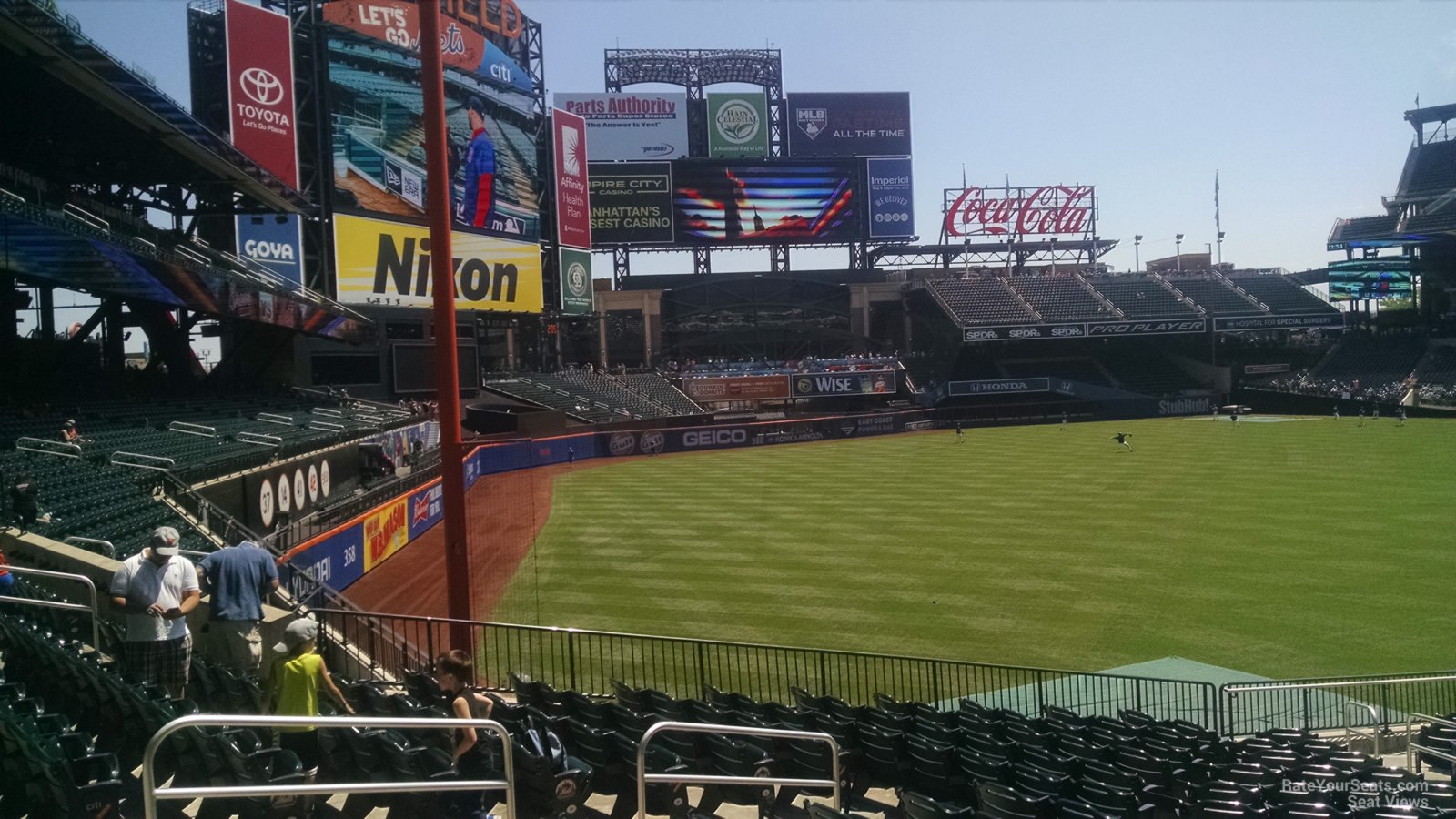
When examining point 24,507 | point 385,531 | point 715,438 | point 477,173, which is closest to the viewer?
point 24,507

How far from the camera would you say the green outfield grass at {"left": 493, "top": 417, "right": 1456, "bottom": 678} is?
1541 centimetres

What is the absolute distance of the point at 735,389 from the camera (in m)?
65.3

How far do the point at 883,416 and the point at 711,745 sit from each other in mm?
54865

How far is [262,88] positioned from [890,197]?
4453 cm

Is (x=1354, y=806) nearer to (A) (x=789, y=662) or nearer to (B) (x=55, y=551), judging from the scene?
(A) (x=789, y=662)

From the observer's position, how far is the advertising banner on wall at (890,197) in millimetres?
70688

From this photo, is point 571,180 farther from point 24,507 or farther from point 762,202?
point 24,507

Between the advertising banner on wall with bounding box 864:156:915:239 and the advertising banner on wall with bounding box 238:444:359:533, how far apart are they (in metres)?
51.1

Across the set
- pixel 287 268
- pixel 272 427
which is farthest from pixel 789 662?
pixel 287 268

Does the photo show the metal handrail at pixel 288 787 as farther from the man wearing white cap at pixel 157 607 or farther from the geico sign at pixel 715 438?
the geico sign at pixel 715 438

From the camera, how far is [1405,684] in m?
12.5

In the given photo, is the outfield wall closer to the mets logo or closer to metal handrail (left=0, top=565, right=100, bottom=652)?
metal handrail (left=0, top=565, right=100, bottom=652)

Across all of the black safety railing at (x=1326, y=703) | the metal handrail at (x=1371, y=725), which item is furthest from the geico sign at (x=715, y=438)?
the metal handrail at (x=1371, y=725)

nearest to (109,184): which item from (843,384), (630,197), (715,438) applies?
(715,438)
